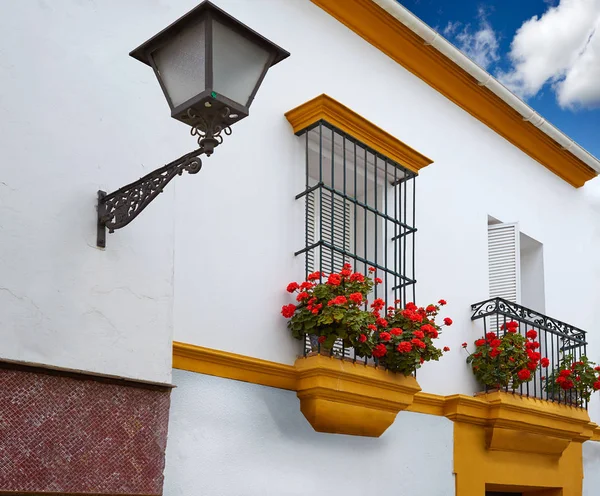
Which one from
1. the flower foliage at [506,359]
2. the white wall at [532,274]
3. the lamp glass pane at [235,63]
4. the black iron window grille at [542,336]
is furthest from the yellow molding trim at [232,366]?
the white wall at [532,274]

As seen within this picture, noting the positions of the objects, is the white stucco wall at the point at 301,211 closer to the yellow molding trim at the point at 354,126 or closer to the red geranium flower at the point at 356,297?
the yellow molding trim at the point at 354,126

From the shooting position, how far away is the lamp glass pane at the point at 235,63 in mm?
3844

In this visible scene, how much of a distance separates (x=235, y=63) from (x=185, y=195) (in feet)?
6.75

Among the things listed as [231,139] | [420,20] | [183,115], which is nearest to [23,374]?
[183,115]

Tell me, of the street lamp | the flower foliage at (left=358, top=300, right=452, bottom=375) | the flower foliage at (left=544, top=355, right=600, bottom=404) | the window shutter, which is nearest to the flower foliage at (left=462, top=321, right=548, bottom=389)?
the flower foliage at (left=544, top=355, right=600, bottom=404)

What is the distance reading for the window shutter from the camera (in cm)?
902

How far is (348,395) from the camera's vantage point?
6324 mm

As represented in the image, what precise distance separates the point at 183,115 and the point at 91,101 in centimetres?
87

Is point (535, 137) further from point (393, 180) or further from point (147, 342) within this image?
point (147, 342)

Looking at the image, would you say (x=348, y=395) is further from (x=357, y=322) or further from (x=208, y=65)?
(x=208, y=65)

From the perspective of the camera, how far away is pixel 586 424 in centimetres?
911

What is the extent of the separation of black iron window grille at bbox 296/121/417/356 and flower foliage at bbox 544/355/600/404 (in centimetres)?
215

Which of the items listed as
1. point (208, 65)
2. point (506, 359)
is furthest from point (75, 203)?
point (506, 359)

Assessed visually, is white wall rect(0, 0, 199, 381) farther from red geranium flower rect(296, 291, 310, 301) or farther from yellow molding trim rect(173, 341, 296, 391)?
red geranium flower rect(296, 291, 310, 301)
